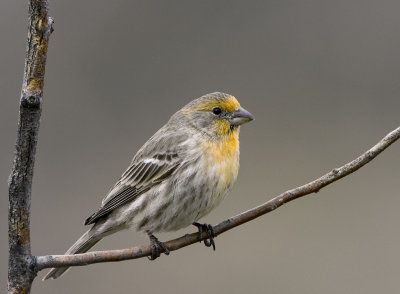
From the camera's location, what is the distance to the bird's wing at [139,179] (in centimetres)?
530

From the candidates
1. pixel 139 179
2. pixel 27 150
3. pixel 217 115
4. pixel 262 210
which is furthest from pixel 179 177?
pixel 27 150

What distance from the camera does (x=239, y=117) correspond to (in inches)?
215

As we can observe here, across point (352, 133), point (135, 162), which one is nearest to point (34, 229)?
point (135, 162)

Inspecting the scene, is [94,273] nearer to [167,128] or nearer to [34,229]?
[34,229]

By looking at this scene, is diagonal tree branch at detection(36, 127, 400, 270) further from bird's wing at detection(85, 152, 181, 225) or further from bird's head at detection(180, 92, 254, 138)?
bird's head at detection(180, 92, 254, 138)

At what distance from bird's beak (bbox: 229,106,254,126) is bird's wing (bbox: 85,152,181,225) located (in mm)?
499

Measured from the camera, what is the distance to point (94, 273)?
316 inches

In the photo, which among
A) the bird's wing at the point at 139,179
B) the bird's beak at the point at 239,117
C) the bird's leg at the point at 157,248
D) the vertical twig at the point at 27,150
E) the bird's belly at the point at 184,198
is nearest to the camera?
the vertical twig at the point at 27,150

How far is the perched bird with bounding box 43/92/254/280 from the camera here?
16.6 feet

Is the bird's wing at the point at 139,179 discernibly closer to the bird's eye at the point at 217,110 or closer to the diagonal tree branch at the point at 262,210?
the bird's eye at the point at 217,110

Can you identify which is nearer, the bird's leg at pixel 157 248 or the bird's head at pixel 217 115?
the bird's leg at pixel 157 248

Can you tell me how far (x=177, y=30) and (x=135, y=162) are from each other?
16.3ft

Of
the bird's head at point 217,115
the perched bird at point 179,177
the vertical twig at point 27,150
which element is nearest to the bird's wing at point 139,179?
the perched bird at point 179,177

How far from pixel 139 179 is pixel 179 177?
1.21 ft
